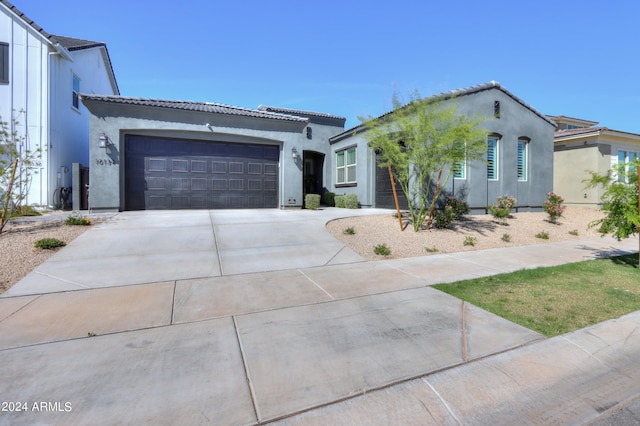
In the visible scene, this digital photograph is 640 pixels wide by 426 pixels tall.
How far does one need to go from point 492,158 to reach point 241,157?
438 inches

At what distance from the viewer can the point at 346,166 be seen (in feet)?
53.8

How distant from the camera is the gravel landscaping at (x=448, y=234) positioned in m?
8.09

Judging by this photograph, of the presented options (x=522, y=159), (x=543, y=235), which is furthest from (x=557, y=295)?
(x=522, y=159)

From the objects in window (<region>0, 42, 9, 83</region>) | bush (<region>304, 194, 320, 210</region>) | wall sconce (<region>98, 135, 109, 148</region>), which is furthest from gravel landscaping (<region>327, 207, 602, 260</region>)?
window (<region>0, 42, 9, 83</region>)

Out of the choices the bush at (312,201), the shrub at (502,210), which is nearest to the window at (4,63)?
the bush at (312,201)

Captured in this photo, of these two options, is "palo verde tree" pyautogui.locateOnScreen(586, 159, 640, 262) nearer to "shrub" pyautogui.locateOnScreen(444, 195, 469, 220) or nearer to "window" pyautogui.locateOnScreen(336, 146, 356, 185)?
"shrub" pyautogui.locateOnScreen(444, 195, 469, 220)

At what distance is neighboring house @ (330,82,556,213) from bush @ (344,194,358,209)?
417 millimetres

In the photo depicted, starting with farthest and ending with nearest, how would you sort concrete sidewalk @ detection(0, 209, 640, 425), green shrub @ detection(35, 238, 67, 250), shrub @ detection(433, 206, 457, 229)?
shrub @ detection(433, 206, 457, 229) < green shrub @ detection(35, 238, 67, 250) < concrete sidewalk @ detection(0, 209, 640, 425)

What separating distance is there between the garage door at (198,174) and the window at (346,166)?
4215 millimetres

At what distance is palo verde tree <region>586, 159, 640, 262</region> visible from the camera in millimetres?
6109

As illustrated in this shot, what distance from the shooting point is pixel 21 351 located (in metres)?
2.94

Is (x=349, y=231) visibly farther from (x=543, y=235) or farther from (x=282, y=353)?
(x=543, y=235)

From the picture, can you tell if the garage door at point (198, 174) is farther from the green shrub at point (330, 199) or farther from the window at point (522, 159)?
the window at point (522, 159)

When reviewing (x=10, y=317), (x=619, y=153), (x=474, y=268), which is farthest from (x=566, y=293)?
(x=619, y=153)
